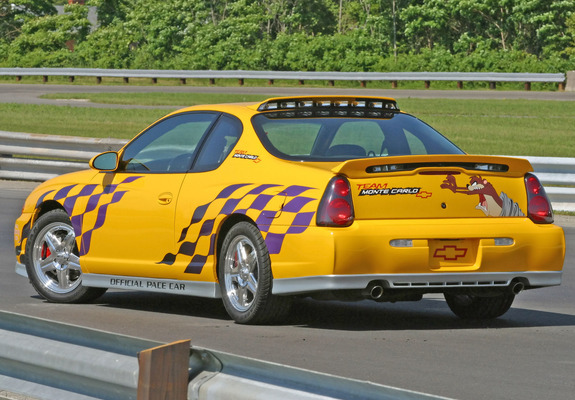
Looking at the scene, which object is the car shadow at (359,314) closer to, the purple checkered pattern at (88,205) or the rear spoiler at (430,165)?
the purple checkered pattern at (88,205)

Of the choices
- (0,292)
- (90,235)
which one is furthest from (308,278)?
(0,292)

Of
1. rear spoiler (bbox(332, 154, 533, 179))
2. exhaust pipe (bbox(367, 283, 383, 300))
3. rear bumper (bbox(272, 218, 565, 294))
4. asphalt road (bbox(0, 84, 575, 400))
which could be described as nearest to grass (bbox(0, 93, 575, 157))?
asphalt road (bbox(0, 84, 575, 400))

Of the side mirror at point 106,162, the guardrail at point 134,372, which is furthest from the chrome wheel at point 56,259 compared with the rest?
the guardrail at point 134,372

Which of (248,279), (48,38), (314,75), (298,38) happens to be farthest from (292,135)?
(48,38)

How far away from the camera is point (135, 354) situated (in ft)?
15.8

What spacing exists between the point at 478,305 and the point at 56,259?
302 centimetres

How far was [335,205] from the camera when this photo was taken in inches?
309

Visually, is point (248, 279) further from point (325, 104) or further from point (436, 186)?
point (325, 104)

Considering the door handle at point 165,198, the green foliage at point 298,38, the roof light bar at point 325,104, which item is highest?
the green foliage at point 298,38

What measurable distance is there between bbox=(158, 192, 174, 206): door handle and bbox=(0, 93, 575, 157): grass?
15.8 meters

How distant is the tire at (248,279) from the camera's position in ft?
26.9

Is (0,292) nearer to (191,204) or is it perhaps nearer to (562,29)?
(191,204)

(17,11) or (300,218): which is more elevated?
(17,11)

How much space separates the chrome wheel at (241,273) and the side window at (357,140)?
2.74 feet
